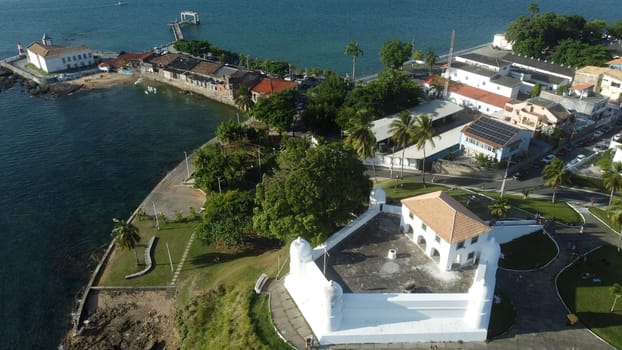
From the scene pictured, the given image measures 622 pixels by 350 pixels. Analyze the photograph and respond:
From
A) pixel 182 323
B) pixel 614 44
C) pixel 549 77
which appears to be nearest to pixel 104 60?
pixel 182 323

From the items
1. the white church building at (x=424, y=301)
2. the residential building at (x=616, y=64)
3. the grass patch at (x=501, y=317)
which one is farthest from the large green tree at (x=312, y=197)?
the residential building at (x=616, y=64)

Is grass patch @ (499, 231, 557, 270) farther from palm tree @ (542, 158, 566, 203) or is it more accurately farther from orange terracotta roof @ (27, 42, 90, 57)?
orange terracotta roof @ (27, 42, 90, 57)

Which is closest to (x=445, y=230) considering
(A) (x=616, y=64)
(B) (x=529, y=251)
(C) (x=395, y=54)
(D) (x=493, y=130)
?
(B) (x=529, y=251)

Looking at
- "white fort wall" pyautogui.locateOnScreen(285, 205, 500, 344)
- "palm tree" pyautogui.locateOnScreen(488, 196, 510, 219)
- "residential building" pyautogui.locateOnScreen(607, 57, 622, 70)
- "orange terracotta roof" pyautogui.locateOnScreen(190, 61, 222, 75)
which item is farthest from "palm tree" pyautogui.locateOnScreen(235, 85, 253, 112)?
"residential building" pyautogui.locateOnScreen(607, 57, 622, 70)

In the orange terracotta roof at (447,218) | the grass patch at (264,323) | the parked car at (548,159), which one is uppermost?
the orange terracotta roof at (447,218)

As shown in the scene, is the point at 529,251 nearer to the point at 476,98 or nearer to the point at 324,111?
the point at 324,111

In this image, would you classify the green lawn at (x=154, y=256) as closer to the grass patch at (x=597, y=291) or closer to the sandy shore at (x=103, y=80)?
the grass patch at (x=597, y=291)
